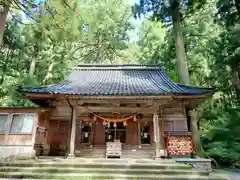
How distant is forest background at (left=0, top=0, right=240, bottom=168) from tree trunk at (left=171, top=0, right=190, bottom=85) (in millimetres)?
62

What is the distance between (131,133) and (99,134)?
1744mm

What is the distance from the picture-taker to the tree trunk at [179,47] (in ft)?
40.5

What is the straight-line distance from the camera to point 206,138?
1291 cm

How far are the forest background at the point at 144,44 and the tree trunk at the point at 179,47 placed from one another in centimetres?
6

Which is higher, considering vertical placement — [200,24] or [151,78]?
[200,24]

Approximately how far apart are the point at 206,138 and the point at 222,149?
204cm

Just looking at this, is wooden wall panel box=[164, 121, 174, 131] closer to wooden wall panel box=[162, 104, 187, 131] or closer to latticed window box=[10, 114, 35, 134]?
wooden wall panel box=[162, 104, 187, 131]

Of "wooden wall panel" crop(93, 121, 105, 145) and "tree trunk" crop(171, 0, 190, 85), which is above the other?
"tree trunk" crop(171, 0, 190, 85)

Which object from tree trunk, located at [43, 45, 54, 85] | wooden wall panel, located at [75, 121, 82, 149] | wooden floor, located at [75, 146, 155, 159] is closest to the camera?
wooden floor, located at [75, 146, 155, 159]

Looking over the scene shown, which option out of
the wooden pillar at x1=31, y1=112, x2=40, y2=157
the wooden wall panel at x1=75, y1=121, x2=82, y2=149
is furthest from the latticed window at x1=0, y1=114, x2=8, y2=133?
the wooden wall panel at x1=75, y1=121, x2=82, y2=149

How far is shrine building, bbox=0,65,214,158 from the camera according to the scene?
29.3 ft

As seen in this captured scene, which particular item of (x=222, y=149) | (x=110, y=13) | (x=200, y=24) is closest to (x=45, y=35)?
(x=222, y=149)

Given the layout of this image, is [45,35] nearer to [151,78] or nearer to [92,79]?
[92,79]

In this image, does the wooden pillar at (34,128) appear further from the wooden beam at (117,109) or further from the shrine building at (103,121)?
the wooden beam at (117,109)
